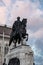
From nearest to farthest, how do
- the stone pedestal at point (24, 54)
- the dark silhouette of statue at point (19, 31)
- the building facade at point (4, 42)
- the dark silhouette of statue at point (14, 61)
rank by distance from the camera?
the stone pedestal at point (24, 54) → the dark silhouette of statue at point (14, 61) → the dark silhouette of statue at point (19, 31) → the building facade at point (4, 42)

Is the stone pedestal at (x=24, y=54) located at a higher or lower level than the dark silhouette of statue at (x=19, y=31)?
lower

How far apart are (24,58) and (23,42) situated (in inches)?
49.0

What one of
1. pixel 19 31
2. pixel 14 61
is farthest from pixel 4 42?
pixel 14 61

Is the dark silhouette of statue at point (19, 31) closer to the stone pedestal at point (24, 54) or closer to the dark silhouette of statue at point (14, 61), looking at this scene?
the stone pedestal at point (24, 54)

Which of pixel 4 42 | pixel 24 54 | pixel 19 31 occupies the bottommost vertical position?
pixel 24 54

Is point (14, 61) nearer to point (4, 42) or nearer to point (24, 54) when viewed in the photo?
point (24, 54)

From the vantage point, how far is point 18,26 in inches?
968

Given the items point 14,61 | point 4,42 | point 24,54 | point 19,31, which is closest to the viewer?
point 24,54

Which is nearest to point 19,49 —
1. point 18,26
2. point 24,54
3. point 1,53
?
point 24,54

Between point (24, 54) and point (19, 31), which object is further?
point (19, 31)

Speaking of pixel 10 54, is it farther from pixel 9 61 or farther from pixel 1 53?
pixel 1 53

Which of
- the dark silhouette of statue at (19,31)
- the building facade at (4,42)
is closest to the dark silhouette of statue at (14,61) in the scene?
the dark silhouette of statue at (19,31)

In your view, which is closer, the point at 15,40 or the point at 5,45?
the point at 15,40

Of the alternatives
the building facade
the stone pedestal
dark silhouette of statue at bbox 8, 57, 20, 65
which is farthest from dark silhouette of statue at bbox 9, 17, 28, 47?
the building facade
